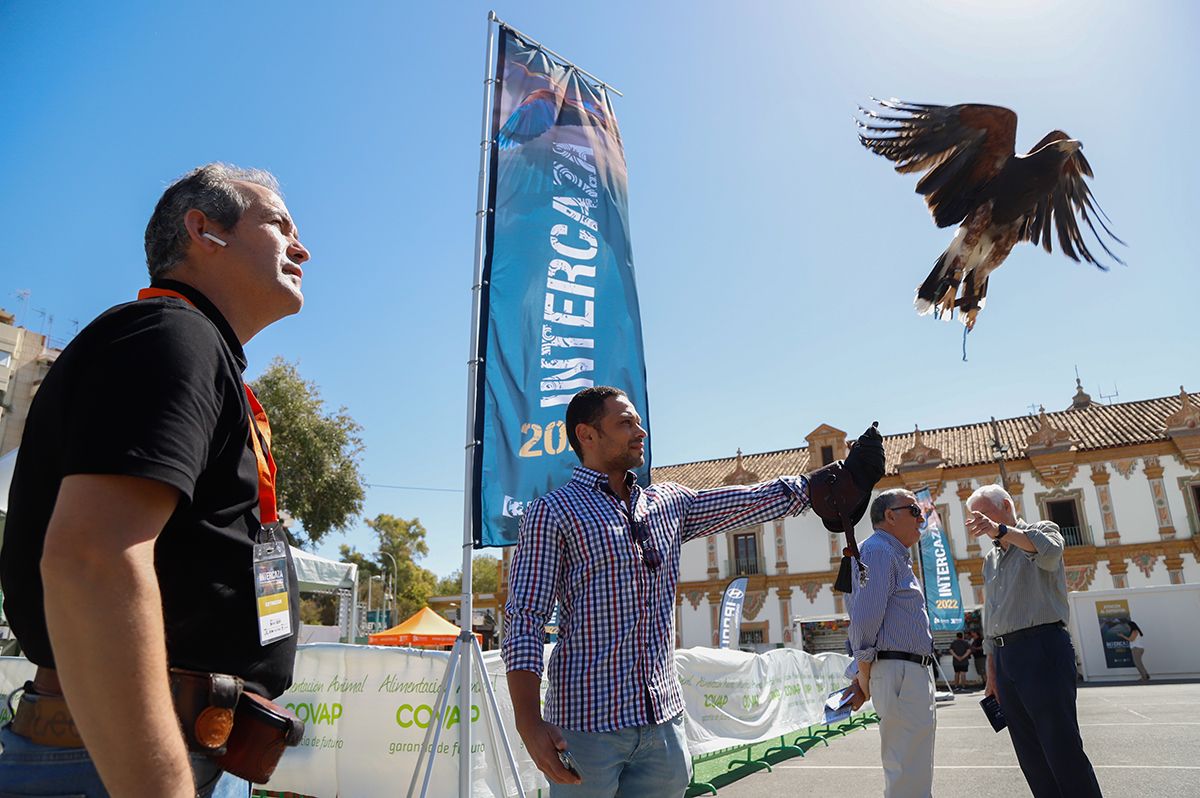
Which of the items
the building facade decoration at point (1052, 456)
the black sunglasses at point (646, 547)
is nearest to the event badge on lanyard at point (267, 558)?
the black sunglasses at point (646, 547)

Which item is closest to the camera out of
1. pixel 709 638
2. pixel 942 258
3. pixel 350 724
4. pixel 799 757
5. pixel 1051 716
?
pixel 942 258

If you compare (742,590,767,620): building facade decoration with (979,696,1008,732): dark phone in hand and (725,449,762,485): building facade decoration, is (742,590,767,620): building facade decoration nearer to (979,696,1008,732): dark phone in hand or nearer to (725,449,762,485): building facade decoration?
(725,449,762,485): building facade decoration

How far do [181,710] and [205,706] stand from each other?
4cm

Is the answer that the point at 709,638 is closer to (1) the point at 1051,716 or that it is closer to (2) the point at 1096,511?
(2) the point at 1096,511

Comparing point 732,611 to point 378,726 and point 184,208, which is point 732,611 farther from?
point 184,208

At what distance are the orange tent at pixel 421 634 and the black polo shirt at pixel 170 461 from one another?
54.2ft

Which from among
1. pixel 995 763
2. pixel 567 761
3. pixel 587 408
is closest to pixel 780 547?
pixel 995 763

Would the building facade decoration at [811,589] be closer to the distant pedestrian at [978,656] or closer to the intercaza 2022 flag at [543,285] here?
the distant pedestrian at [978,656]

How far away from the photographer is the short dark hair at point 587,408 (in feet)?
9.30

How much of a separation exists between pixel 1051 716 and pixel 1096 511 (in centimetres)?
3327

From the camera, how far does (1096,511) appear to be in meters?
31.5

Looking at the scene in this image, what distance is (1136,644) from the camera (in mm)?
21344

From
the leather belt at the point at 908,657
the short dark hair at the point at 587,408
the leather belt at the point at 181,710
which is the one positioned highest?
the short dark hair at the point at 587,408

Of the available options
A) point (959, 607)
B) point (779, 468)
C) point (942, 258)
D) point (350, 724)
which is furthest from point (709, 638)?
point (942, 258)
